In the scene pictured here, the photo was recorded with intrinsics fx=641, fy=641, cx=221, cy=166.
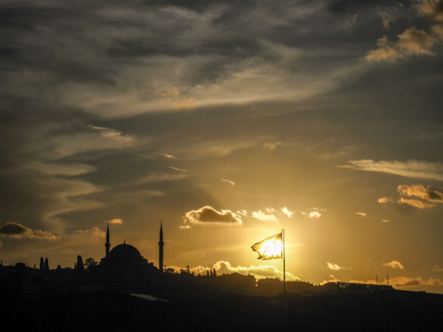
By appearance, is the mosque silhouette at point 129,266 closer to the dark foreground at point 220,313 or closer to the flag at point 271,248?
the dark foreground at point 220,313

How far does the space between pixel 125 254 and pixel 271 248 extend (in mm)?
105403

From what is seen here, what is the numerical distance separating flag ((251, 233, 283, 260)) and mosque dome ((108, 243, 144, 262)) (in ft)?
338

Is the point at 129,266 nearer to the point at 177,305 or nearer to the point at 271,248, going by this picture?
the point at 177,305

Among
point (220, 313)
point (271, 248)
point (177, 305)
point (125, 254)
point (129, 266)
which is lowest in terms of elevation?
point (220, 313)

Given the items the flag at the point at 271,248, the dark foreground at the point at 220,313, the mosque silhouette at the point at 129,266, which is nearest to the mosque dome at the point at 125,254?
the mosque silhouette at the point at 129,266

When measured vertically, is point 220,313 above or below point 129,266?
below

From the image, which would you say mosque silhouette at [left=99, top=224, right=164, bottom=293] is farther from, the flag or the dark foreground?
the flag

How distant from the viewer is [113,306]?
6606 centimetres

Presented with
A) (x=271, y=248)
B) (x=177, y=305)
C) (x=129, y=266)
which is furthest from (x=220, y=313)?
(x=129, y=266)

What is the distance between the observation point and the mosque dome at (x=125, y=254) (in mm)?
150375

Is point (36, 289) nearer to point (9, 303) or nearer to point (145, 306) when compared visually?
point (9, 303)

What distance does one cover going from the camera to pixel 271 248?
50.9 metres

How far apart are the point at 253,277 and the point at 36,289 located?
76.9 metres

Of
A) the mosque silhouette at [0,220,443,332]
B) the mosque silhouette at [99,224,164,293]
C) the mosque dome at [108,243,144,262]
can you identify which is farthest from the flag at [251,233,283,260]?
the mosque dome at [108,243,144,262]
